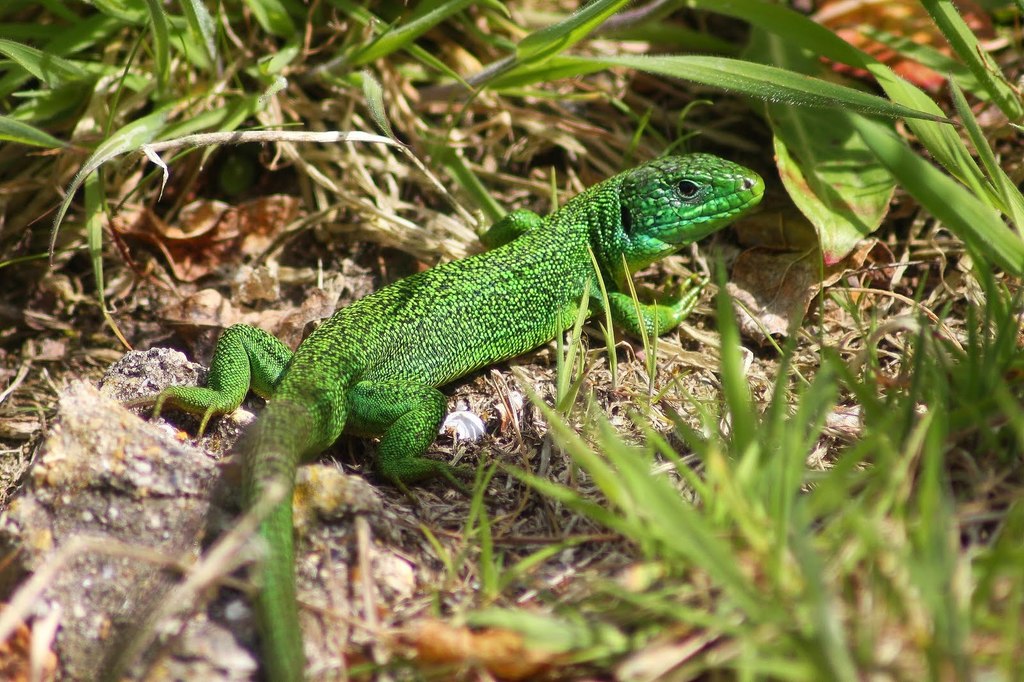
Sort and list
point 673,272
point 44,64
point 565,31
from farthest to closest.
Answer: point 673,272 → point 44,64 → point 565,31

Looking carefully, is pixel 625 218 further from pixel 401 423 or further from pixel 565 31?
pixel 401 423

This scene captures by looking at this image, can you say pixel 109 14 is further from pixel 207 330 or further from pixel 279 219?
pixel 207 330

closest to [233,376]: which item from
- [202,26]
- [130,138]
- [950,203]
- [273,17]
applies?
[130,138]

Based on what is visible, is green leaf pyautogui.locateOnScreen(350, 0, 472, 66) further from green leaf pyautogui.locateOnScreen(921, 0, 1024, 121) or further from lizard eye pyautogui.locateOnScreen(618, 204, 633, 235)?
green leaf pyautogui.locateOnScreen(921, 0, 1024, 121)

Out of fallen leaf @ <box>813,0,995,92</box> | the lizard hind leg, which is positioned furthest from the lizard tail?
fallen leaf @ <box>813,0,995,92</box>

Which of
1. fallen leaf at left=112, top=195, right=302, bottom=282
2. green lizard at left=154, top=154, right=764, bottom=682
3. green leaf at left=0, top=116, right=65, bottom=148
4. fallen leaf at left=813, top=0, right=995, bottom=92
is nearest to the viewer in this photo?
green lizard at left=154, top=154, right=764, bottom=682

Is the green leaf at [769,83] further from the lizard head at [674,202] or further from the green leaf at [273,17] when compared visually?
the green leaf at [273,17]
